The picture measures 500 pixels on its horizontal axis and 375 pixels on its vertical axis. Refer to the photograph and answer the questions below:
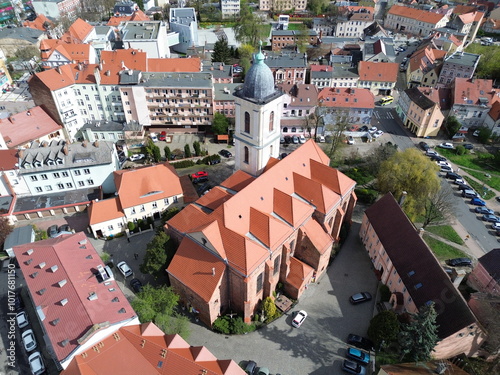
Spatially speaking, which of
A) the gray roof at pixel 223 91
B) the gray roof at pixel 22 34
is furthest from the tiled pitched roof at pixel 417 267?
the gray roof at pixel 22 34

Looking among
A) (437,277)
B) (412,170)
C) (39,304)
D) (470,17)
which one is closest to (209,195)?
(39,304)

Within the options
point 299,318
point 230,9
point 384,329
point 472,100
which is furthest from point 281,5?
point 384,329

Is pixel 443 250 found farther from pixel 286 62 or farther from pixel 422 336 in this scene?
pixel 286 62

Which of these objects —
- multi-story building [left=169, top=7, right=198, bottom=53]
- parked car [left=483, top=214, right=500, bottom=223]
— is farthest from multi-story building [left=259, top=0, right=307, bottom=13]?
parked car [left=483, top=214, right=500, bottom=223]

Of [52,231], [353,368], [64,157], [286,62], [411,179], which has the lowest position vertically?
[353,368]

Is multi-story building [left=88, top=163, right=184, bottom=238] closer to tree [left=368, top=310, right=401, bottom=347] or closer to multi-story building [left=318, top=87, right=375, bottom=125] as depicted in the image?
tree [left=368, top=310, right=401, bottom=347]

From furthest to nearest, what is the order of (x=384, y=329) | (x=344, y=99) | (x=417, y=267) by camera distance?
1. (x=344, y=99)
2. (x=417, y=267)
3. (x=384, y=329)
